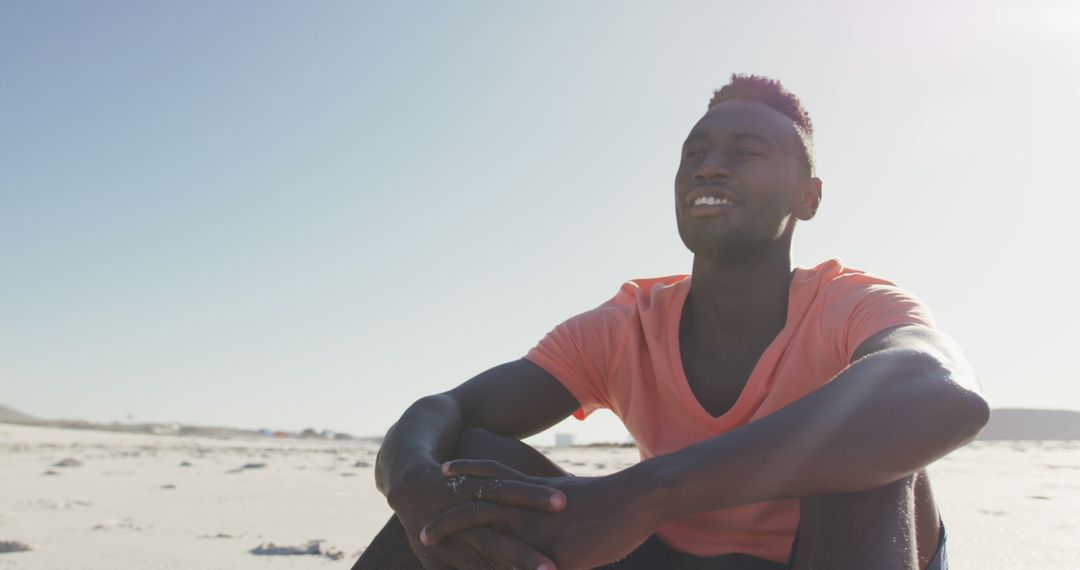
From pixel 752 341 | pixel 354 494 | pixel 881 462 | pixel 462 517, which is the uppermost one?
pixel 752 341

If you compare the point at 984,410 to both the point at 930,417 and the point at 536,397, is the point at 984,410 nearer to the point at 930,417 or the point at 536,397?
the point at 930,417

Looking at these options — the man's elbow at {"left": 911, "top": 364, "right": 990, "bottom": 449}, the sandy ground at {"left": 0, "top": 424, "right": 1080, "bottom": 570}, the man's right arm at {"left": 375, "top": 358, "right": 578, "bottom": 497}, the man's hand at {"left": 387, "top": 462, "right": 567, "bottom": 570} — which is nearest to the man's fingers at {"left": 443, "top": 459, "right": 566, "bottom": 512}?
the man's hand at {"left": 387, "top": 462, "right": 567, "bottom": 570}

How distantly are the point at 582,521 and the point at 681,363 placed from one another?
764 mm

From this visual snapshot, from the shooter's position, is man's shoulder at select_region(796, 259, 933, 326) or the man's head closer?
man's shoulder at select_region(796, 259, 933, 326)

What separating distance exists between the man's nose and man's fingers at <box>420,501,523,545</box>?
1062 millimetres

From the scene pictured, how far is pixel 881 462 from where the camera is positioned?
4.70 feet

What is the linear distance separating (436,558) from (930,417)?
3.23 ft

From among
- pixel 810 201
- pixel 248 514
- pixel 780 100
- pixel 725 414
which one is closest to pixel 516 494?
pixel 725 414

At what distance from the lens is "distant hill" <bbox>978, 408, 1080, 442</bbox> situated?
1784 cm

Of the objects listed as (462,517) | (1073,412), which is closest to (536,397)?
(462,517)

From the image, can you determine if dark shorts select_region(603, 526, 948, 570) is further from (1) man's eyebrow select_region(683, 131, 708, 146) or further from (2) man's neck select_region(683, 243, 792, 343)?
(1) man's eyebrow select_region(683, 131, 708, 146)

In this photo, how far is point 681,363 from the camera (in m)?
2.20

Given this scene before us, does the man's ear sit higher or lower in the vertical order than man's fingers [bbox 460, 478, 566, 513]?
higher

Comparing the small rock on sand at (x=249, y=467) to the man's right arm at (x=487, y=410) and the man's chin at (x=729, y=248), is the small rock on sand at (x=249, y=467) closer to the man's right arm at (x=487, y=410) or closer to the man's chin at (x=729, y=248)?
the man's right arm at (x=487, y=410)
